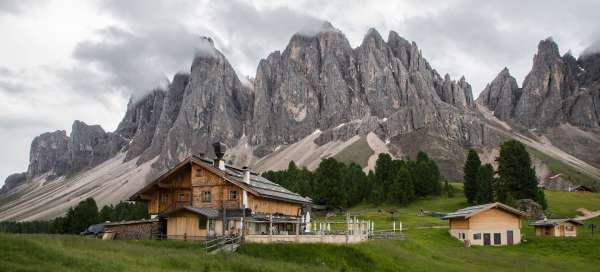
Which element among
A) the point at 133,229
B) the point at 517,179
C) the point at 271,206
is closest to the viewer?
the point at 133,229

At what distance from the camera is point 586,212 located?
86938 millimetres

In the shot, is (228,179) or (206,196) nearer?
(228,179)

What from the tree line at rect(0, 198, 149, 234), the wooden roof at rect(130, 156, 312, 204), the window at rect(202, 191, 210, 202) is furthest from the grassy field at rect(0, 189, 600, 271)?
the tree line at rect(0, 198, 149, 234)

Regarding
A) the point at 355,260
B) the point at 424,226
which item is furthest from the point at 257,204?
the point at 424,226

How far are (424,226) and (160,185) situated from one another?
34.0 metres

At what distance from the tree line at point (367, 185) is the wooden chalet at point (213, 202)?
52.4 meters

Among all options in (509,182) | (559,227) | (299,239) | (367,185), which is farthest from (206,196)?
(367,185)

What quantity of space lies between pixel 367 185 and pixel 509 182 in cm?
2936

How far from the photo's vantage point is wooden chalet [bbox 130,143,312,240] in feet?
136

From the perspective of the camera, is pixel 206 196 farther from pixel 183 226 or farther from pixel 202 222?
pixel 202 222

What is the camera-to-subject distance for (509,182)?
301 feet

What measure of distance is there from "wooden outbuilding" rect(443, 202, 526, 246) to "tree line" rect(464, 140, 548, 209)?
2790 cm

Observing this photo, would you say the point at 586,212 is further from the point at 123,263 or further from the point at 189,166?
the point at 123,263

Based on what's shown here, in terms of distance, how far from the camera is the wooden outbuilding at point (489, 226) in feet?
193
